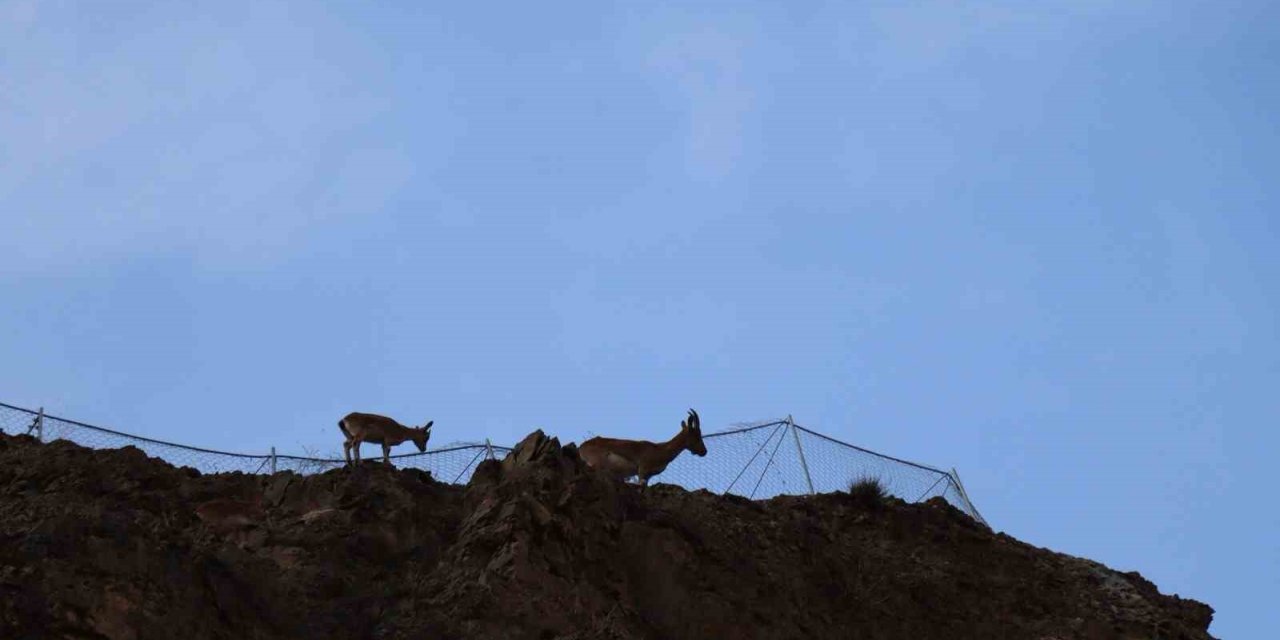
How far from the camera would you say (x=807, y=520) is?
851 inches

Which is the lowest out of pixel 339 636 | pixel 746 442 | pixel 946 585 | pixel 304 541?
pixel 339 636

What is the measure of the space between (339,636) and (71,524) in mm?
2882

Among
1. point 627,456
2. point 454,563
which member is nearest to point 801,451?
point 627,456

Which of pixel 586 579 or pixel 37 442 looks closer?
pixel 586 579

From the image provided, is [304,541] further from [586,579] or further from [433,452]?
[433,452]

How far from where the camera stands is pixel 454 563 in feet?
57.2

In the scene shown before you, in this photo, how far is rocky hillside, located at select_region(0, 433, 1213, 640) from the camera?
15.5 metres

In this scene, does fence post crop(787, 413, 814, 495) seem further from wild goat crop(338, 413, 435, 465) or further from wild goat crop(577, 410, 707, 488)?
wild goat crop(338, 413, 435, 465)

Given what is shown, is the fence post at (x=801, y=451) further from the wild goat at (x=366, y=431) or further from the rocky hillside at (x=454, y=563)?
the wild goat at (x=366, y=431)

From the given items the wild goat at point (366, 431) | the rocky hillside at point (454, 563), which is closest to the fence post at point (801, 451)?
the rocky hillside at point (454, 563)

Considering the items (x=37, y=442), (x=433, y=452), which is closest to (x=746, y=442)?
(x=433, y=452)

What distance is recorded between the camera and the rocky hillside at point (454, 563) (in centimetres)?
1550

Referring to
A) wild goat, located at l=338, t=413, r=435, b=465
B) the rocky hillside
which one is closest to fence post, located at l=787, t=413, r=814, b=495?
the rocky hillside

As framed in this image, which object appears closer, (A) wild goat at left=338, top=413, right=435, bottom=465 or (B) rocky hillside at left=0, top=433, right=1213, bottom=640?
(B) rocky hillside at left=0, top=433, right=1213, bottom=640
